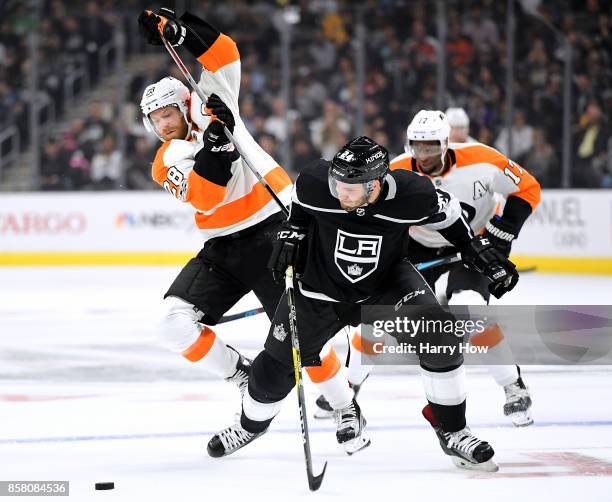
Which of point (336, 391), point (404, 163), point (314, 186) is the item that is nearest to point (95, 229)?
point (404, 163)

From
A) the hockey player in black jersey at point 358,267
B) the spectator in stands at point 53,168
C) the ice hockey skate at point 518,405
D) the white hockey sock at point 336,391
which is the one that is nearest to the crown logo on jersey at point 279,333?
the hockey player in black jersey at point 358,267

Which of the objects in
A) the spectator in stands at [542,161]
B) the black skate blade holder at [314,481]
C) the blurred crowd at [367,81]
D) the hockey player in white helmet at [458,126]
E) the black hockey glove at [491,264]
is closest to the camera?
the black skate blade holder at [314,481]

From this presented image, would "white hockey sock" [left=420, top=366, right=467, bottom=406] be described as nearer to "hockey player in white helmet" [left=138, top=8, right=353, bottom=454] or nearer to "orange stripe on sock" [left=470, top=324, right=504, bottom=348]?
"hockey player in white helmet" [left=138, top=8, right=353, bottom=454]

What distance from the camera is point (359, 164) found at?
3.39m

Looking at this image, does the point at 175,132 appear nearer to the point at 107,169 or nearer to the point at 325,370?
the point at 325,370

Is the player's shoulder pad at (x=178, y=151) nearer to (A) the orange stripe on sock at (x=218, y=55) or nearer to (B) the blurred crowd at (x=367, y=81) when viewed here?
(A) the orange stripe on sock at (x=218, y=55)

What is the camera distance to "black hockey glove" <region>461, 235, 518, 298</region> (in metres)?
3.66

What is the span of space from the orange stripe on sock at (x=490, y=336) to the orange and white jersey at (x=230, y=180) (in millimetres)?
999

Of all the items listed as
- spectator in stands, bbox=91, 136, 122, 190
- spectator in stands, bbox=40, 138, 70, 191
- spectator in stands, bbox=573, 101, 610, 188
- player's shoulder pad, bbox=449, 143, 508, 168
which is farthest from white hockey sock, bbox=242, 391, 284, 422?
spectator in stands, bbox=40, 138, 70, 191

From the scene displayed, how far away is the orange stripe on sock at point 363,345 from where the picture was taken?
4.70 m

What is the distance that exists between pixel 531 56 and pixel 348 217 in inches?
297

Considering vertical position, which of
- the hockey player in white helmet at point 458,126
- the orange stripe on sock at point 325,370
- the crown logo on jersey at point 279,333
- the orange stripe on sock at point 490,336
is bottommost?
the orange stripe on sock at point 490,336

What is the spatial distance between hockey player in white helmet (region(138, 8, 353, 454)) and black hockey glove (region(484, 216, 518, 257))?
964mm

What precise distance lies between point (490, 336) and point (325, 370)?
0.98 meters
